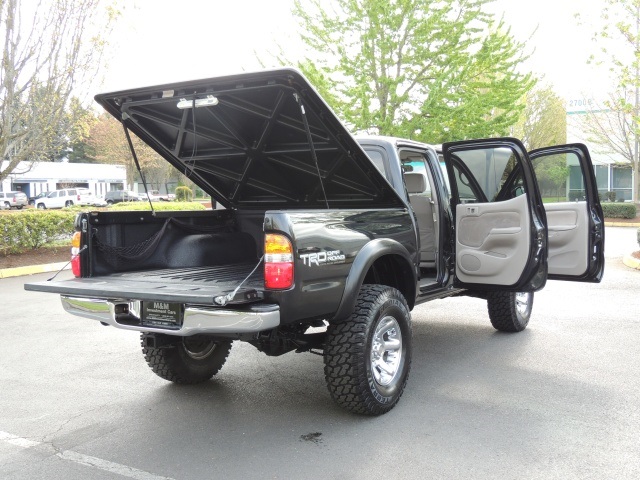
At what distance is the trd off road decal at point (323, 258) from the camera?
367 centimetres

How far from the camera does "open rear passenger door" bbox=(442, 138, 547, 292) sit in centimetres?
535

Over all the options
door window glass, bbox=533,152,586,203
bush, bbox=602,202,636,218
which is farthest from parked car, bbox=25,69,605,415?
door window glass, bbox=533,152,586,203

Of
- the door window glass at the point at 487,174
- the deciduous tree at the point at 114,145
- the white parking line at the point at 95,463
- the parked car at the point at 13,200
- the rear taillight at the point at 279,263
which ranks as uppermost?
the deciduous tree at the point at 114,145

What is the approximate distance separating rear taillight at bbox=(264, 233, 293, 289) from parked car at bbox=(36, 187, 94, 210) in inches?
1769

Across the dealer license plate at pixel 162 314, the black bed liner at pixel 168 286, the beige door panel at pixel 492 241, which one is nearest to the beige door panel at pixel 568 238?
the beige door panel at pixel 492 241

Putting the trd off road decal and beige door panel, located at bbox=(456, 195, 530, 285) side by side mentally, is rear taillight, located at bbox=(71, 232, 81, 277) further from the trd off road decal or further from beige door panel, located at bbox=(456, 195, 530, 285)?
beige door panel, located at bbox=(456, 195, 530, 285)

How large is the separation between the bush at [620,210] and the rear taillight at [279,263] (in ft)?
84.0

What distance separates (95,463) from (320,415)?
1.54 meters

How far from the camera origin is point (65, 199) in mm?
46125

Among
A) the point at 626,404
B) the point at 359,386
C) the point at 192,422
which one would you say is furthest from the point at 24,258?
the point at 626,404

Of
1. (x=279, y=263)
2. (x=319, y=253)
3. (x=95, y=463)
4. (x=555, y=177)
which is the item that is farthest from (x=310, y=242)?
(x=555, y=177)

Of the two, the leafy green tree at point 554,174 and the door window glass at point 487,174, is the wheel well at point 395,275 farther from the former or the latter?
the leafy green tree at point 554,174

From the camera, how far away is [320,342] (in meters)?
4.29

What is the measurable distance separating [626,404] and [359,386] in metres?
2.06
